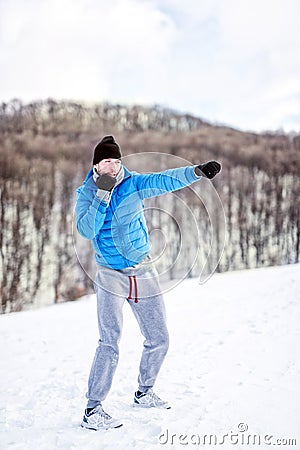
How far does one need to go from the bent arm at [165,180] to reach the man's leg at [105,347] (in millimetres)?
619

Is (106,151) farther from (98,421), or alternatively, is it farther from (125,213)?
(98,421)

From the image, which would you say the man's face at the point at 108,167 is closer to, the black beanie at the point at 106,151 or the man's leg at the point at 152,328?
the black beanie at the point at 106,151

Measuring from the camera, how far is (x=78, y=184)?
16.9 metres

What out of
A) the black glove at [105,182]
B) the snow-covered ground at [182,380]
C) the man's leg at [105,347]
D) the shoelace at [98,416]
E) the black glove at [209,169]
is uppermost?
the black glove at [209,169]

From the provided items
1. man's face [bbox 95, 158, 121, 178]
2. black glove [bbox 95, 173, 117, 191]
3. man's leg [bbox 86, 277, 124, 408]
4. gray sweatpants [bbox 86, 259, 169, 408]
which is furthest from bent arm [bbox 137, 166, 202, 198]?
man's leg [bbox 86, 277, 124, 408]

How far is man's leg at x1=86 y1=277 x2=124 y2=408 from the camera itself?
2338mm

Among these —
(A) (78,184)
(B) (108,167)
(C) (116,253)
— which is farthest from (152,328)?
(A) (78,184)

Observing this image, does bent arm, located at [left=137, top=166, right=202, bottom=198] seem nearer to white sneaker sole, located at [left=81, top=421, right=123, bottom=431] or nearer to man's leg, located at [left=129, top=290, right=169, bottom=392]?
man's leg, located at [left=129, top=290, right=169, bottom=392]

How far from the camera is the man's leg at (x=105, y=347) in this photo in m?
2.34

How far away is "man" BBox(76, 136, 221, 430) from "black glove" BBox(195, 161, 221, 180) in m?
0.04

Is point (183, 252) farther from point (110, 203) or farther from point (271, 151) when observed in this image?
point (271, 151)

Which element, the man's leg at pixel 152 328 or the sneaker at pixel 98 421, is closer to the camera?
the sneaker at pixel 98 421

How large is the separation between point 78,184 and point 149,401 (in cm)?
1485

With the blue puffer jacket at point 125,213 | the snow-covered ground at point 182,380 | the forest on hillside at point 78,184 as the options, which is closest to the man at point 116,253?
the blue puffer jacket at point 125,213
